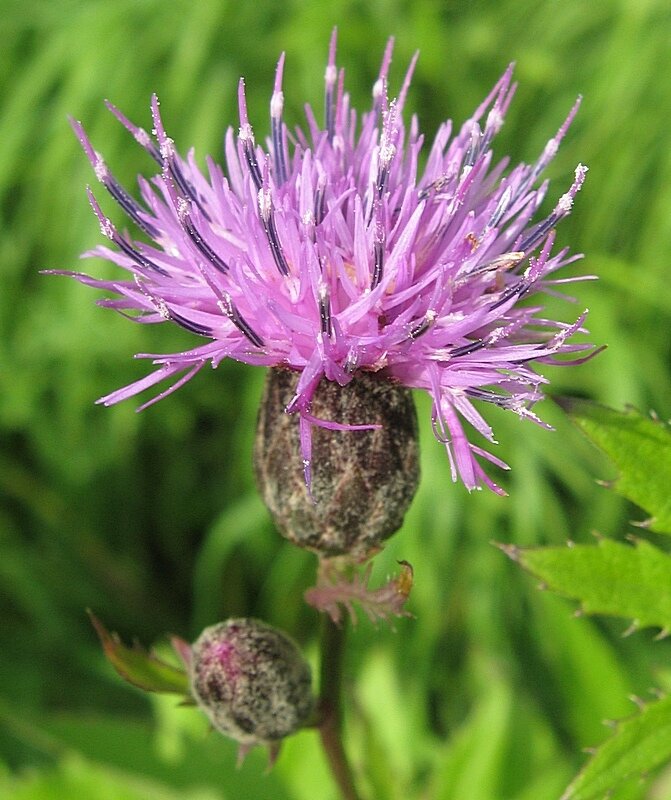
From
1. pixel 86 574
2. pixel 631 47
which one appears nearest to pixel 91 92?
pixel 86 574

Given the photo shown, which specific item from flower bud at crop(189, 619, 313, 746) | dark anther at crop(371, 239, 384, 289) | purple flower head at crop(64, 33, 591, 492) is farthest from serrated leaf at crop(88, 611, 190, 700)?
dark anther at crop(371, 239, 384, 289)

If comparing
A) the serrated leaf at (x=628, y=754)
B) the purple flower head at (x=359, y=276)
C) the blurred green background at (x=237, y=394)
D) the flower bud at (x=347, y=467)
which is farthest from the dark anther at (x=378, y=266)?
the blurred green background at (x=237, y=394)

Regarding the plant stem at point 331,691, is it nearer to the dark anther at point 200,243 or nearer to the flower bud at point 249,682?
the flower bud at point 249,682

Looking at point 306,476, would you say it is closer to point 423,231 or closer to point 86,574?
point 423,231

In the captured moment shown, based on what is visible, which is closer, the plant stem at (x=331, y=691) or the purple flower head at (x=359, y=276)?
the purple flower head at (x=359, y=276)

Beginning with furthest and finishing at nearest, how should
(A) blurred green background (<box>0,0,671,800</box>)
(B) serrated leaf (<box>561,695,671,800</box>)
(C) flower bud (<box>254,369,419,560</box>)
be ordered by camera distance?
(A) blurred green background (<box>0,0,671,800</box>), (C) flower bud (<box>254,369,419,560</box>), (B) serrated leaf (<box>561,695,671,800</box>)

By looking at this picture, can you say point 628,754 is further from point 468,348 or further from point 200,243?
point 200,243

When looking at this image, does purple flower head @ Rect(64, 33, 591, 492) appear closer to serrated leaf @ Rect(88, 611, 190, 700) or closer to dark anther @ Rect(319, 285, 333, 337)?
dark anther @ Rect(319, 285, 333, 337)

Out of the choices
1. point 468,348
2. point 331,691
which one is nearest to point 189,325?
point 468,348
